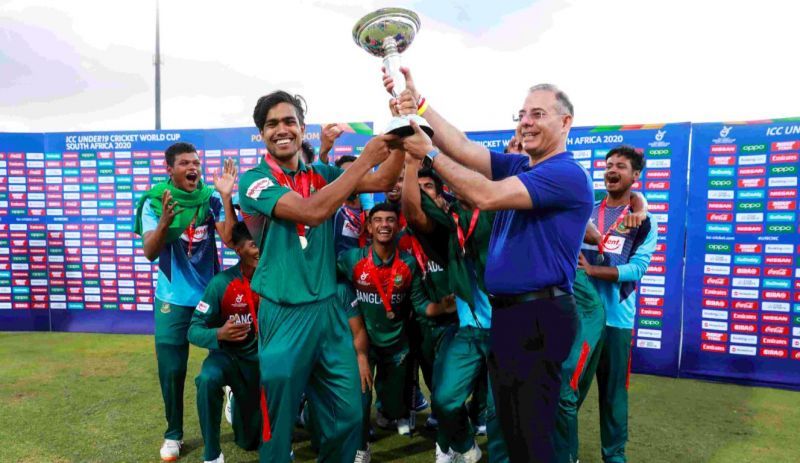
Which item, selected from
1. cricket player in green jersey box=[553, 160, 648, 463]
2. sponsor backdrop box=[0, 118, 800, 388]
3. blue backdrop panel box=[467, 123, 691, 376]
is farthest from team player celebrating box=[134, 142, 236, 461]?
blue backdrop panel box=[467, 123, 691, 376]

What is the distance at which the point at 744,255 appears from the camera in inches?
196

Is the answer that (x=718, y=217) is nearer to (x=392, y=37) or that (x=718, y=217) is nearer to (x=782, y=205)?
(x=782, y=205)

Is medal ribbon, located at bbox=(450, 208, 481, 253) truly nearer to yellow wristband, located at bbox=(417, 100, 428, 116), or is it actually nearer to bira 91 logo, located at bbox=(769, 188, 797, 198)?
yellow wristband, located at bbox=(417, 100, 428, 116)

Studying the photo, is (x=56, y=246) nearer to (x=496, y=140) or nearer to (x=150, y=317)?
(x=150, y=317)

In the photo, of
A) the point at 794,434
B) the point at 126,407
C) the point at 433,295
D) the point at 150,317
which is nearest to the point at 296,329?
the point at 433,295

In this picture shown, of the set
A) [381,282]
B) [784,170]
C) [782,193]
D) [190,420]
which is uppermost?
[784,170]

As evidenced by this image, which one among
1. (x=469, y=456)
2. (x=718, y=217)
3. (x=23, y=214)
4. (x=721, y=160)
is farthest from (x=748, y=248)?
(x=23, y=214)

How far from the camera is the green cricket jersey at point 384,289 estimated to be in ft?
11.9

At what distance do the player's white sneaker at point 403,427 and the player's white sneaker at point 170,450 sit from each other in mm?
1515

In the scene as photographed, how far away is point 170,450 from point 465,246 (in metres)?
2.33

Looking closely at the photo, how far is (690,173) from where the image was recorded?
511 centimetres

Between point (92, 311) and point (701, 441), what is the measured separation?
286 inches

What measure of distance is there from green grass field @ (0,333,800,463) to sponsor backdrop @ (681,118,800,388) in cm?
33

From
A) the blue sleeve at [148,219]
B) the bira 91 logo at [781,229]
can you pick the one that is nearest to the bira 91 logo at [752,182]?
the bira 91 logo at [781,229]
